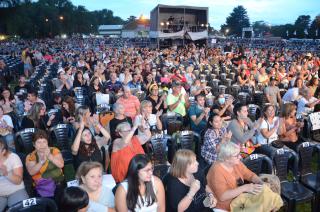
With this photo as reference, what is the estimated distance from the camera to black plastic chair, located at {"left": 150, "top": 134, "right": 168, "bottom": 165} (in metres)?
5.24

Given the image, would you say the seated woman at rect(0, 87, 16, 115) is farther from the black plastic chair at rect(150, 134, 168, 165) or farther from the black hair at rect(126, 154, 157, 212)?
the black hair at rect(126, 154, 157, 212)

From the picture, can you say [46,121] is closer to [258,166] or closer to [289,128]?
[258,166]

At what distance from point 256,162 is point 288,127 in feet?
5.82

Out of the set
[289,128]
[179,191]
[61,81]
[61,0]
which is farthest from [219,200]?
[61,0]

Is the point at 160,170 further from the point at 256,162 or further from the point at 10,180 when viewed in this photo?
the point at 10,180

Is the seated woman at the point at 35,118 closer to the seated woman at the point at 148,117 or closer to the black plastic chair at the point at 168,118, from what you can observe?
the seated woman at the point at 148,117

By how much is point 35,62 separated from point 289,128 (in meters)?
17.0

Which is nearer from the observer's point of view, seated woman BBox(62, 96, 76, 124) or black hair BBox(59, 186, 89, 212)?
black hair BBox(59, 186, 89, 212)

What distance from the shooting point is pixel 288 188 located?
4.44 meters

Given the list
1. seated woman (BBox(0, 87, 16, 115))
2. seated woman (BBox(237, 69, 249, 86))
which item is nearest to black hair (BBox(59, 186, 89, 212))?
seated woman (BBox(0, 87, 16, 115))

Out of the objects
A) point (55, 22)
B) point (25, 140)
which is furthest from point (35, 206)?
point (55, 22)

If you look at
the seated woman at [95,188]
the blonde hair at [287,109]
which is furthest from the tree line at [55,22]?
the seated woman at [95,188]

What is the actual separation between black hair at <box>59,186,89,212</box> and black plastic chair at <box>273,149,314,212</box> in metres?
2.71

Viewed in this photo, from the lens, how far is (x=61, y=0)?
10306cm
